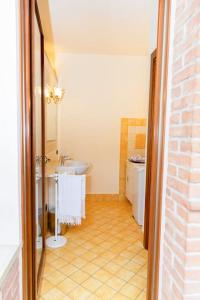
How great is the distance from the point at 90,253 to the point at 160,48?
7.05 ft

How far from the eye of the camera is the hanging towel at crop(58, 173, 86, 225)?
2520 mm

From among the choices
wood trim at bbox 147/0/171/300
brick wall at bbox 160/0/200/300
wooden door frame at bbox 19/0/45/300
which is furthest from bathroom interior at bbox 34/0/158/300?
brick wall at bbox 160/0/200/300

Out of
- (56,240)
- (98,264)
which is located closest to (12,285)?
(98,264)

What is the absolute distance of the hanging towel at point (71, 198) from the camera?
252 centimetres

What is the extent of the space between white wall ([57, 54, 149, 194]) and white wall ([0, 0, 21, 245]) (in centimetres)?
290

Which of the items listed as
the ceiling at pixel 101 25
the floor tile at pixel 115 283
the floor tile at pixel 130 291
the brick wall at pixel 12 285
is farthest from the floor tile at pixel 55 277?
the ceiling at pixel 101 25

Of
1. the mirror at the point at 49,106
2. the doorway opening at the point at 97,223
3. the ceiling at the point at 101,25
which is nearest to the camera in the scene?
the doorway opening at the point at 97,223

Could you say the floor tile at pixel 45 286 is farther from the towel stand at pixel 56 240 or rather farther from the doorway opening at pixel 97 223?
the towel stand at pixel 56 240

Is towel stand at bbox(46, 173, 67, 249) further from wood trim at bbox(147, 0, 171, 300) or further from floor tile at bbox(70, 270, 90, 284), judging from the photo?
wood trim at bbox(147, 0, 171, 300)

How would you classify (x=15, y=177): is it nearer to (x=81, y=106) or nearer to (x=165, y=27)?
(x=165, y=27)

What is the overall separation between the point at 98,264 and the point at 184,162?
1.66 metres

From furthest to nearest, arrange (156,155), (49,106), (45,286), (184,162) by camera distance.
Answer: (49,106), (45,286), (156,155), (184,162)

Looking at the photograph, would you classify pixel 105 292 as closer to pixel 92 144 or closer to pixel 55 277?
pixel 55 277

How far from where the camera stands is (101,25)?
9.44ft
